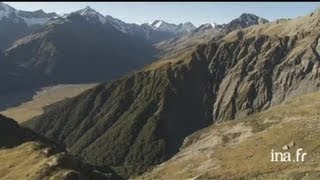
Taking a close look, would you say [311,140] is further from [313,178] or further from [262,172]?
[313,178]

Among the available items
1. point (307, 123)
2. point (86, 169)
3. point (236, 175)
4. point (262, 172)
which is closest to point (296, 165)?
point (262, 172)

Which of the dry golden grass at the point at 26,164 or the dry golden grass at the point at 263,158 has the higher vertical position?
the dry golden grass at the point at 26,164

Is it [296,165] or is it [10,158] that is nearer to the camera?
[10,158]

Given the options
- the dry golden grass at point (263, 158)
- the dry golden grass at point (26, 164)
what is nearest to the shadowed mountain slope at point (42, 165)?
the dry golden grass at point (26, 164)

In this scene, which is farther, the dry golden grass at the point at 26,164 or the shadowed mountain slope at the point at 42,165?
the dry golden grass at the point at 26,164

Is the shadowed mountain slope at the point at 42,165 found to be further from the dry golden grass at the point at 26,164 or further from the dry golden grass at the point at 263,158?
the dry golden grass at the point at 263,158

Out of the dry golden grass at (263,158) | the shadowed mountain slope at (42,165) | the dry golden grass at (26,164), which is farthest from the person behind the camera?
the dry golden grass at (263,158)

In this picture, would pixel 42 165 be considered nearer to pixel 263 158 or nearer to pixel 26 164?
pixel 26 164

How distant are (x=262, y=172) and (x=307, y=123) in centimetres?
4545

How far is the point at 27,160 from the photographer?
12000 cm

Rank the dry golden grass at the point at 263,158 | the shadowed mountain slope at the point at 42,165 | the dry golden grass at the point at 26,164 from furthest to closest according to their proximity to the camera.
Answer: the dry golden grass at the point at 263,158
the dry golden grass at the point at 26,164
the shadowed mountain slope at the point at 42,165

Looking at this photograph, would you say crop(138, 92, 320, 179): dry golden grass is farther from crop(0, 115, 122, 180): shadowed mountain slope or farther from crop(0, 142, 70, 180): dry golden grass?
crop(0, 142, 70, 180): dry golden grass

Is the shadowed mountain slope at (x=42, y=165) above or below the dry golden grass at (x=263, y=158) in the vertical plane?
above

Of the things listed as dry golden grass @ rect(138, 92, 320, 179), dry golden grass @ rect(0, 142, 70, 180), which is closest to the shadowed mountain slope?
dry golden grass @ rect(0, 142, 70, 180)
